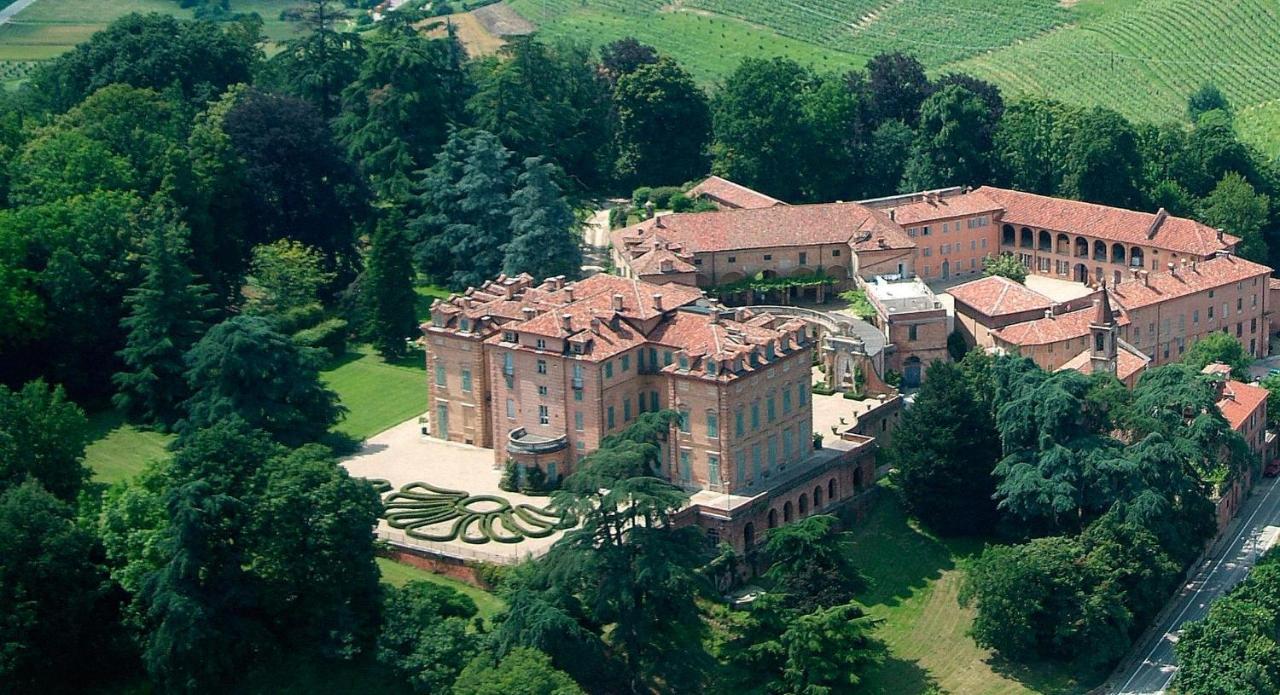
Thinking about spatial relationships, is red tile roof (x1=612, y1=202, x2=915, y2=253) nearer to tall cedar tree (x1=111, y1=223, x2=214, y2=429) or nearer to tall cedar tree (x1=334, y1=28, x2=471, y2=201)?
tall cedar tree (x1=334, y1=28, x2=471, y2=201)

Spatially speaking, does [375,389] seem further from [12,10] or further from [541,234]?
[12,10]

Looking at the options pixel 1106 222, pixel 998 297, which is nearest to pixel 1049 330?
pixel 998 297

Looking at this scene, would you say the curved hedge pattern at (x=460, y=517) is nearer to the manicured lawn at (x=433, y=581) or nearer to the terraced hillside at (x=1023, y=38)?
the manicured lawn at (x=433, y=581)

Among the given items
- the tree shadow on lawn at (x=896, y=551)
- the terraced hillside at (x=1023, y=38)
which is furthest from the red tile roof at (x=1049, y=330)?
the terraced hillside at (x=1023, y=38)

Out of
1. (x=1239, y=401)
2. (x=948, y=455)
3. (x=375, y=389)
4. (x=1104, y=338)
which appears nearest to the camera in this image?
(x=948, y=455)

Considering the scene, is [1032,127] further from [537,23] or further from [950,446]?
[537,23]
